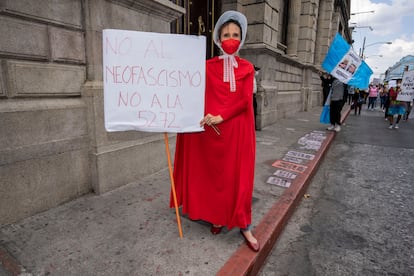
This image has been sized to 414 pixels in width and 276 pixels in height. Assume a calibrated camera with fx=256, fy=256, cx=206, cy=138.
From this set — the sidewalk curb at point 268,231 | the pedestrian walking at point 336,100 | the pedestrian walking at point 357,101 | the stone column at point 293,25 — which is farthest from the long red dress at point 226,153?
the pedestrian walking at point 357,101

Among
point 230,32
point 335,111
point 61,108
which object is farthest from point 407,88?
point 61,108

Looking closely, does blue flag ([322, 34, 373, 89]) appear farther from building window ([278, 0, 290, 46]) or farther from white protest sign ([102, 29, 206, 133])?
white protest sign ([102, 29, 206, 133])

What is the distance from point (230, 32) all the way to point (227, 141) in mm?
950

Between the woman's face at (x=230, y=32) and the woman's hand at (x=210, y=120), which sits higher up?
the woman's face at (x=230, y=32)

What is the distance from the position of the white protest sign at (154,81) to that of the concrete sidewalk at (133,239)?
3.43ft

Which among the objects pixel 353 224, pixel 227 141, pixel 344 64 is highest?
pixel 344 64

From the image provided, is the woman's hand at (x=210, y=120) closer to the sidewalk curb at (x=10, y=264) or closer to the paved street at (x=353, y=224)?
the paved street at (x=353, y=224)

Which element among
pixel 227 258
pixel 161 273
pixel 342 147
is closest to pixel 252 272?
pixel 227 258

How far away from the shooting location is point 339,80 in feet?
23.8

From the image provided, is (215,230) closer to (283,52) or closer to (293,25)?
(283,52)

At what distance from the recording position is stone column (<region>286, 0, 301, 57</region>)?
11172 mm

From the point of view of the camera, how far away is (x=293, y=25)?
11281 millimetres

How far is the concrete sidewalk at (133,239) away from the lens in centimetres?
204

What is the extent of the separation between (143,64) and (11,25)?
1.42 meters
